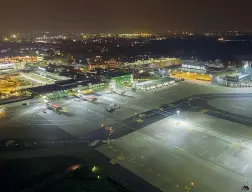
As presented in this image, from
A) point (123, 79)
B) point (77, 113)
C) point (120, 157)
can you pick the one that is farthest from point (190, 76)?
point (120, 157)

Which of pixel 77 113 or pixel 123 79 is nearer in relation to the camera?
pixel 77 113

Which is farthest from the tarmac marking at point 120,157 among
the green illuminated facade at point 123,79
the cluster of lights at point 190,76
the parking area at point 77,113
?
the cluster of lights at point 190,76

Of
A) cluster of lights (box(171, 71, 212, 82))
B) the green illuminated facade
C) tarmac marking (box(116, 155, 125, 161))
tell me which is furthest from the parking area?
cluster of lights (box(171, 71, 212, 82))

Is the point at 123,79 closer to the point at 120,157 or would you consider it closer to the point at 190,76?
the point at 190,76

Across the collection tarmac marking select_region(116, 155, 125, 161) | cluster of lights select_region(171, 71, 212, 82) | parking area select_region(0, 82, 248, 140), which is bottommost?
tarmac marking select_region(116, 155, 125, 161)

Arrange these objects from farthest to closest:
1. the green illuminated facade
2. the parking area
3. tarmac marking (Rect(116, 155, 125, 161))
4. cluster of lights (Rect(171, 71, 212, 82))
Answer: cluster of lights (Rect(171, 71, 212, 82))
the green illuminated facade
the parking area
tarmac marking (Rect(116, 155, 125, 161))

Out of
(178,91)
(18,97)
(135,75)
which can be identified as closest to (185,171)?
(178,91)

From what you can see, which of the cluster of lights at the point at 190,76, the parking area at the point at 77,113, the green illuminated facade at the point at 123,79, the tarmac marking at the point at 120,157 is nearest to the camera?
the tarmac marking at the point at 120,157

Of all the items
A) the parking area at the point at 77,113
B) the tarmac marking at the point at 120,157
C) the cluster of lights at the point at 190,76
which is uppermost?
the cluster of lights at the point at 190,76

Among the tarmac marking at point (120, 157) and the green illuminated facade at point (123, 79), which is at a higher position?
the green illuminated facade at point (123, 79)

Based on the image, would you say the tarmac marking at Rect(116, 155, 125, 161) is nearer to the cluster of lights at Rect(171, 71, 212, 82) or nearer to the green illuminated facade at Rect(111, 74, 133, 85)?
the green illuminated facade at Rect(111, 74, 133, 85)

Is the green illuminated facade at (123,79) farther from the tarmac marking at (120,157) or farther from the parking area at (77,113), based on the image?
the tarmac marking at (120,157)
